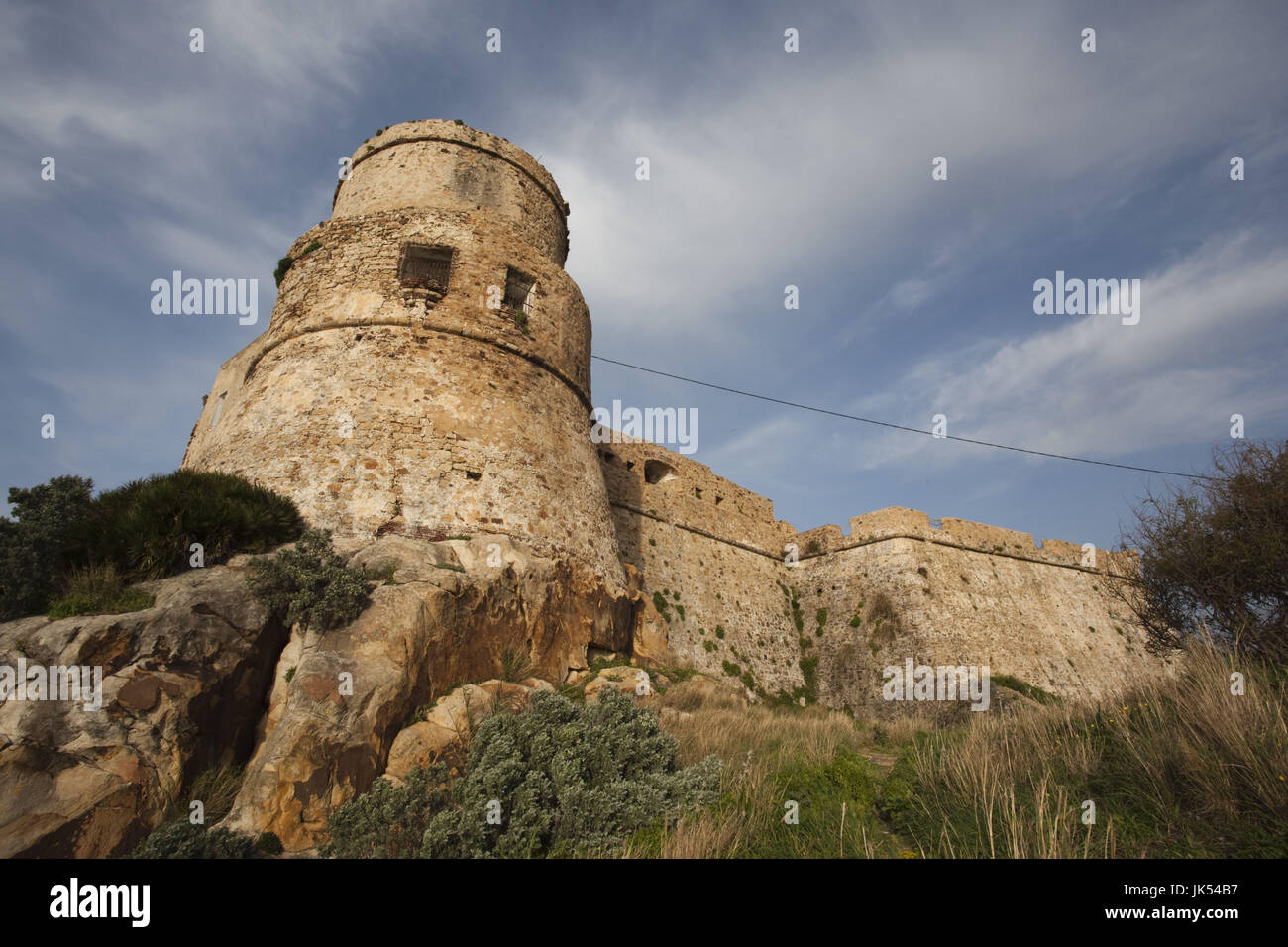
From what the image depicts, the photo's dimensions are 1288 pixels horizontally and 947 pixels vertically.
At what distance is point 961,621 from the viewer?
19438 millimetres

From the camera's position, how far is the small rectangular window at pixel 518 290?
38.9 ft

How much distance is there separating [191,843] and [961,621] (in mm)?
19747

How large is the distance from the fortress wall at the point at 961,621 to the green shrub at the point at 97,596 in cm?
1777

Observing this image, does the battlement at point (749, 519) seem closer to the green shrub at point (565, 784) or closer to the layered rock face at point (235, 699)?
the layered rock face at point (235, 699)

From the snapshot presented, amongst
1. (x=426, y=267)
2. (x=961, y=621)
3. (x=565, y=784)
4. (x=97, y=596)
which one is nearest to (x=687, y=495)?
(x=961, y=621)

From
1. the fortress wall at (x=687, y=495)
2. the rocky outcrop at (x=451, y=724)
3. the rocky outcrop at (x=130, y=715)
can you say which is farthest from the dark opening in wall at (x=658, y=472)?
the rocky outcrop at (x=130, y=715)

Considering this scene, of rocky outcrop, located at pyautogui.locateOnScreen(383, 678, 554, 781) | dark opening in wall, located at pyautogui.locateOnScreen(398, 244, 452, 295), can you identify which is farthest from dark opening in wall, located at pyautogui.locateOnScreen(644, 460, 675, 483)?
rocky outcrop, located at pyautogui.locateOnScreen(383, 678, 554, 781)

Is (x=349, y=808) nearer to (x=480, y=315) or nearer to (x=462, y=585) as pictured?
(x=462, y=585)

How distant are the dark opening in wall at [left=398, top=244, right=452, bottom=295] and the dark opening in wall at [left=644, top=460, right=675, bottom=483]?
946 centimetres

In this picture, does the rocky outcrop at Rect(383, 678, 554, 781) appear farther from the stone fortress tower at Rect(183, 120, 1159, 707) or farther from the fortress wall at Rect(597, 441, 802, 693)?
the fortress wall at Rect(597, 441, 802, 693)

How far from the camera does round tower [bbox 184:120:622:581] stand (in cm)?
927

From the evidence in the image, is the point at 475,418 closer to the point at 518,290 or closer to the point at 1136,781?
the point at 518,290
